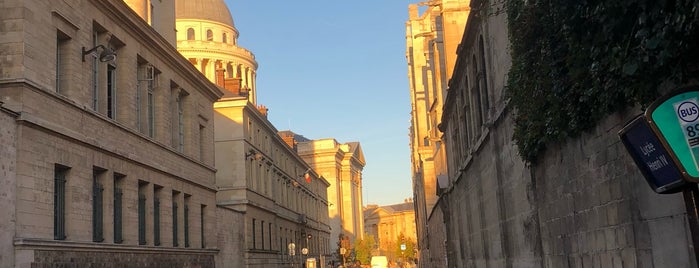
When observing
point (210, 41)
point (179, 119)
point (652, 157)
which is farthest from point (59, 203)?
point (210, 41)

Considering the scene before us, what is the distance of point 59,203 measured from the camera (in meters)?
19.4

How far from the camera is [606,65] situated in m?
6.83

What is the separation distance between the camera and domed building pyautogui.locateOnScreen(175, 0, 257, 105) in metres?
84.0

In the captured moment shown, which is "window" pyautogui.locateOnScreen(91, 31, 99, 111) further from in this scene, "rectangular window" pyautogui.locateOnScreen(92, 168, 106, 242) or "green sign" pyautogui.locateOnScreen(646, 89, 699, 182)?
"green sign" pyautogui.locateOnScreen(646, 89, 699, 182)

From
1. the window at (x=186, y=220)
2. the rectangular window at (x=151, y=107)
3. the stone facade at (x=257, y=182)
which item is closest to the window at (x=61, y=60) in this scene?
the rectangular window at (x=151, y=107)

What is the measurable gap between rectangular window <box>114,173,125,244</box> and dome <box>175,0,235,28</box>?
64164 millimetres

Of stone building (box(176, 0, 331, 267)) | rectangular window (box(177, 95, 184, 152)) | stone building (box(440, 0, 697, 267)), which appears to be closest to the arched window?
stone building (box(176, 0, 331, 267))

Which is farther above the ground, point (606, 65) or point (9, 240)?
point (606, 65)

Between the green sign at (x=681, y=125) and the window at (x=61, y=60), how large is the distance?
749 inches

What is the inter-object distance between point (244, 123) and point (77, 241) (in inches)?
1014

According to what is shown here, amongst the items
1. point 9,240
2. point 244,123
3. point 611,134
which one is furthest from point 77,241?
point 244,123

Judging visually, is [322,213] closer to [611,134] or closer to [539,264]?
[539,264]

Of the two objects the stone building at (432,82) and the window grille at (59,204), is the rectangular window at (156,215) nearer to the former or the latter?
the window grille at (59,204)

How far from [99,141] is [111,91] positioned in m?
2.68
